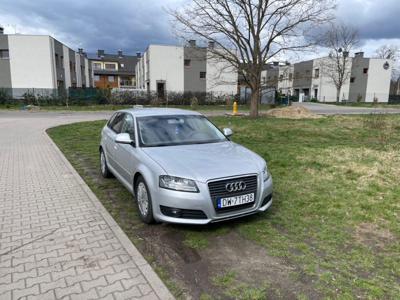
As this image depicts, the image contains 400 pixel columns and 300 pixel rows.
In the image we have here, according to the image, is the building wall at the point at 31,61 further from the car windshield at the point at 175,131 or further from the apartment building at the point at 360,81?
the car windshield at the point at 175,131

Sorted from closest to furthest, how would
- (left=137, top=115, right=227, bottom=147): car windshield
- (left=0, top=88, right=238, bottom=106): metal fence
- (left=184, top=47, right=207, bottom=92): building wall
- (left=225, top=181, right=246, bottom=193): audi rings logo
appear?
(left=225, top=181, right=246, bottom=193): audi rings logo, (left=137, top=115, right=227, bottom=147): car windshield, (left=0, top=88, right=238, bottom=106): metal fence, (left=184, top=47, right=207, bottom=92): building wall

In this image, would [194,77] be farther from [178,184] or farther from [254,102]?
[178,184]

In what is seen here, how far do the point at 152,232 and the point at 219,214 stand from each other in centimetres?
92

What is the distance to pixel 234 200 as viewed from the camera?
3.81m

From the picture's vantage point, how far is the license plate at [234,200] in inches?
147

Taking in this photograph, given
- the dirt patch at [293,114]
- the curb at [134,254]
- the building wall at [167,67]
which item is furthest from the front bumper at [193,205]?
the building wall at [167,67]

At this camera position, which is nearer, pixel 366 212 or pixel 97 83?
pixel 366 212

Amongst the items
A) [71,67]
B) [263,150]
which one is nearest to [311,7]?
[263,150]

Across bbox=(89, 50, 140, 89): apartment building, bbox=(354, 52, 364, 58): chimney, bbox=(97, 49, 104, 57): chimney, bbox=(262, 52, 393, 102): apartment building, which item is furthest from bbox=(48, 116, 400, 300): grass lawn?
bbox=(97, 49, 104, 57): chimney

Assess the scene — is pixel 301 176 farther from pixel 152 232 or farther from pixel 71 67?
pixel 71 67

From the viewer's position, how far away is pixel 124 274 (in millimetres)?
3070

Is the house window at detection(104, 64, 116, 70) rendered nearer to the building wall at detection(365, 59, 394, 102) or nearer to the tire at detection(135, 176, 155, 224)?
the building wall at detection(365, 59, 394, 102)

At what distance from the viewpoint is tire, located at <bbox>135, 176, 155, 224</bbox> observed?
4060mm

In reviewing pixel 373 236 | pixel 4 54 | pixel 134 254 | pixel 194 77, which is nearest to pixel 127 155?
pixel 134 254
